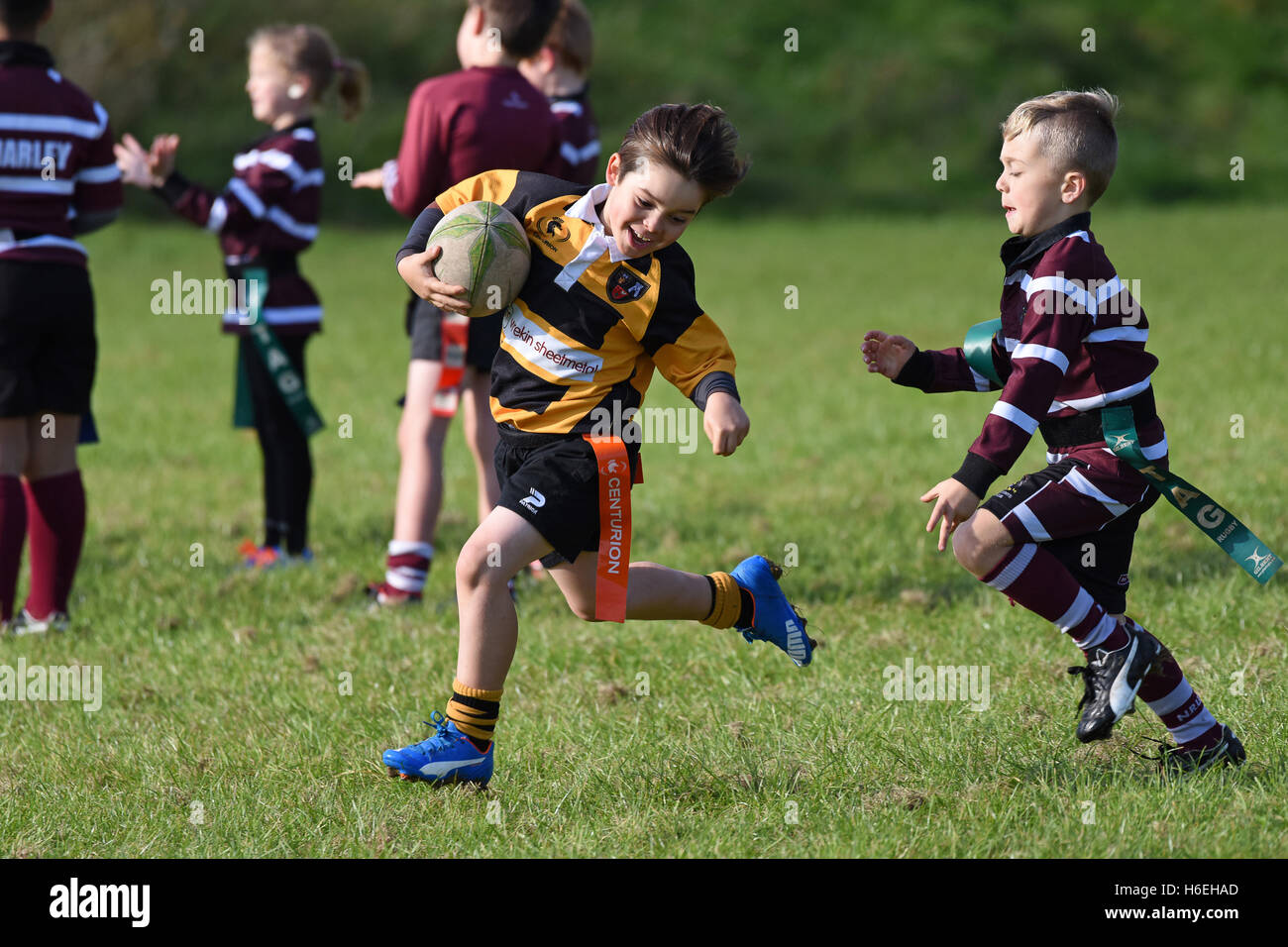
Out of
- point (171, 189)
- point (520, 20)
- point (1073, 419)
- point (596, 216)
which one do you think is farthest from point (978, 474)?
point (171, 189)

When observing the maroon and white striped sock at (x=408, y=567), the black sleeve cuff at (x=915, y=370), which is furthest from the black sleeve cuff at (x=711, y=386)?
the maroon and white striped sock at (x=408, y=567)

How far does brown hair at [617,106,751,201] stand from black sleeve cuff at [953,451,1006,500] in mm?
938

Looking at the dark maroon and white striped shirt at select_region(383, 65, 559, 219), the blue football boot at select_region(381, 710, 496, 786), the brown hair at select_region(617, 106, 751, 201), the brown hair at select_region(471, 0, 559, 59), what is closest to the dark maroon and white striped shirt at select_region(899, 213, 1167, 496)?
the brown hair at select_region(617, 106, 751, 201)

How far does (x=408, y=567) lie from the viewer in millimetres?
5973

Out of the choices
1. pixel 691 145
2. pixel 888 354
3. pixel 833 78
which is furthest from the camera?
pixel 833 78

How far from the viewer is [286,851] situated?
3.61m

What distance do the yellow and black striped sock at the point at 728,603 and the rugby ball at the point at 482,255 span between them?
111 centimetres

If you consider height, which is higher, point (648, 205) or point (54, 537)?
point (648, 205)

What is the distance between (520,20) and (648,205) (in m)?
2.32

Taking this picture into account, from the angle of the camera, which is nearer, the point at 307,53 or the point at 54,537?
the point at 54,537

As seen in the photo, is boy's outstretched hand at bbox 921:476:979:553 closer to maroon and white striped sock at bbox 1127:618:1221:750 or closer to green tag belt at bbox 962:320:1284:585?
green tag belt at bbox 962:320:1284:585

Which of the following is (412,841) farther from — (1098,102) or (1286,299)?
(1286,299)

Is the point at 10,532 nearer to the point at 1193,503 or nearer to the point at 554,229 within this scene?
the point at 554,229
